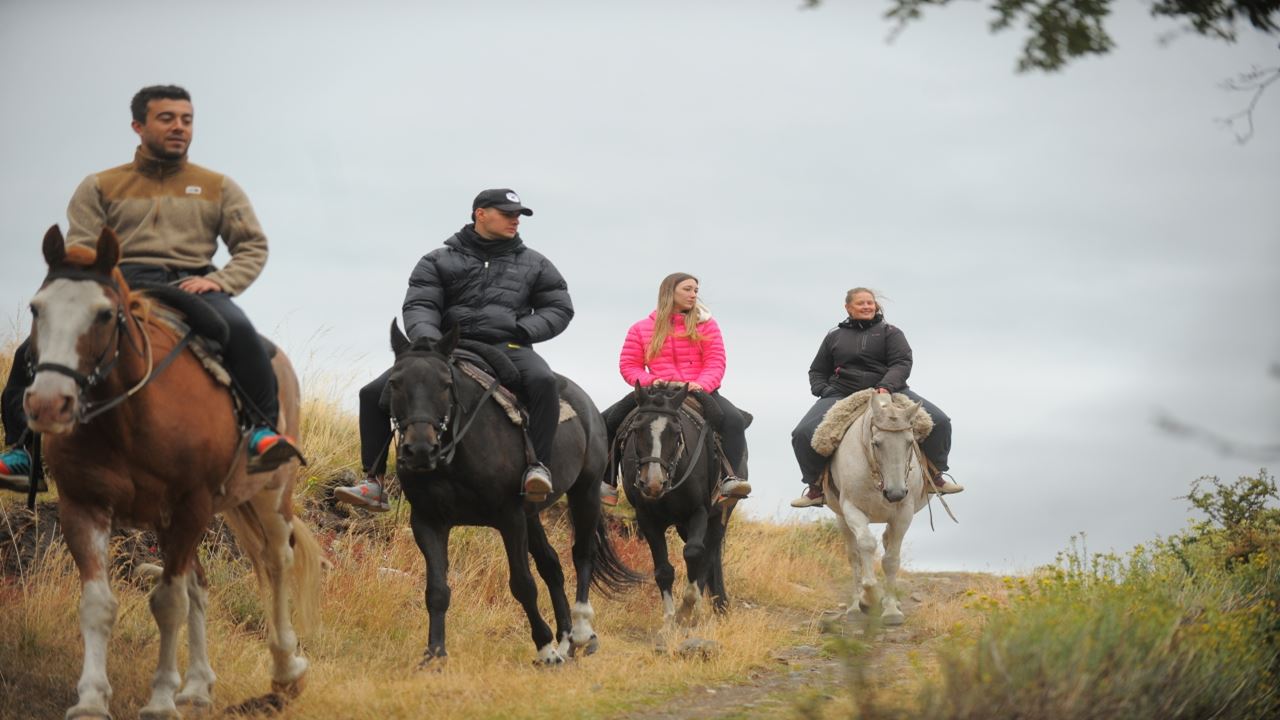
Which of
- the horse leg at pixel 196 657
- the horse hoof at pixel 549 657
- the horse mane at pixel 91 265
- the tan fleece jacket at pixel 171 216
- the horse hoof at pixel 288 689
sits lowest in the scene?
the horse hoof at pixel 549 657

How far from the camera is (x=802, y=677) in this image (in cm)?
998

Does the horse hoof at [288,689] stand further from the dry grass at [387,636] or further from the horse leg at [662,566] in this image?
the horse leg at [662,566]

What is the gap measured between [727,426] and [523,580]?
3.74m

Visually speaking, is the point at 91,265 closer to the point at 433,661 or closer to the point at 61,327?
the point at 61,327

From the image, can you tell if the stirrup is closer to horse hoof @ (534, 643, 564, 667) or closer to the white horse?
the white horse

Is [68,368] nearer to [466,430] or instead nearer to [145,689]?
[145,689]

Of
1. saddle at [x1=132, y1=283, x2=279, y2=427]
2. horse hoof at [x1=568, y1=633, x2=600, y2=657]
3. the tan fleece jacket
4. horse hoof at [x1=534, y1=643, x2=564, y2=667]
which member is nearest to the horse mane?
saddle at [x1=132, y1=283, x2=279, y2=427]

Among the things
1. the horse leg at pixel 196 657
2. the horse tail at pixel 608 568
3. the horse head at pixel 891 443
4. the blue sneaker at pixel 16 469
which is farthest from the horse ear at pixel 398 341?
the horse head at pixel 891 443

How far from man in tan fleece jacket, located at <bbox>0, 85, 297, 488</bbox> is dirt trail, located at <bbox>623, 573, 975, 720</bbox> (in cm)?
294

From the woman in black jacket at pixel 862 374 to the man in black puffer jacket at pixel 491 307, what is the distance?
482cm

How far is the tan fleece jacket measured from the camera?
24.8 feet

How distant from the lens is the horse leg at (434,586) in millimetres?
9000

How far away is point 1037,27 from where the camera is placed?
7098mm

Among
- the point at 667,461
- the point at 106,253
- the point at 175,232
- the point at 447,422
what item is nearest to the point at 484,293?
the point at 447,422
